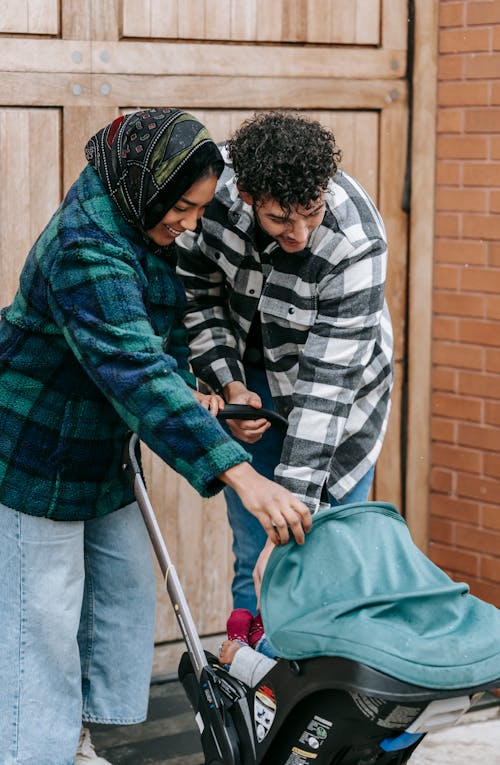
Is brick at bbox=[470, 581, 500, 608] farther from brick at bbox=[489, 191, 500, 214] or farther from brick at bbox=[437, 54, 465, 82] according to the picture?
brick at bbox=[437, 54, 465, 82]

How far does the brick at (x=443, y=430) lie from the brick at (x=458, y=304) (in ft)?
1.30

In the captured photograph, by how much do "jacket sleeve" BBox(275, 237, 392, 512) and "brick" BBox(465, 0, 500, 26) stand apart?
1.57m

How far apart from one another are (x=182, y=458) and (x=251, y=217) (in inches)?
33.2

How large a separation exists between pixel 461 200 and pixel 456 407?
0.74m

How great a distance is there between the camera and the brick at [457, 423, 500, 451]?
4605 mm

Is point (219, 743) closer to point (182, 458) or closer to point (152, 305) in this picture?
point (182, 458)

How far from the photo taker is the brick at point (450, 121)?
15.1 feet

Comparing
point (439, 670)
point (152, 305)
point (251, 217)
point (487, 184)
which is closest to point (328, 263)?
point (251, 217)

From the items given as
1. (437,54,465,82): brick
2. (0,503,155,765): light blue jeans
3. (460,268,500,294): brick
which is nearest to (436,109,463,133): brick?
(437,54,465,82): brick

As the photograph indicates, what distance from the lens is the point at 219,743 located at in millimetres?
2912

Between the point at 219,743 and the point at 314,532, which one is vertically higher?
the point at 314,532

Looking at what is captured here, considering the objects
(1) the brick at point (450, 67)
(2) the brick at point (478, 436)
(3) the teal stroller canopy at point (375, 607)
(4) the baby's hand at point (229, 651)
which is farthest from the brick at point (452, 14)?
(4) the baby's hand at point (229, 651)

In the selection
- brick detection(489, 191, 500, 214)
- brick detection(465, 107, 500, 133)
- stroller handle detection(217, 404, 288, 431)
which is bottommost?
stroller handle detection(217, 404, 288, 431)

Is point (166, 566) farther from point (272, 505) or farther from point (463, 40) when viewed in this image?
point (463, 40)
